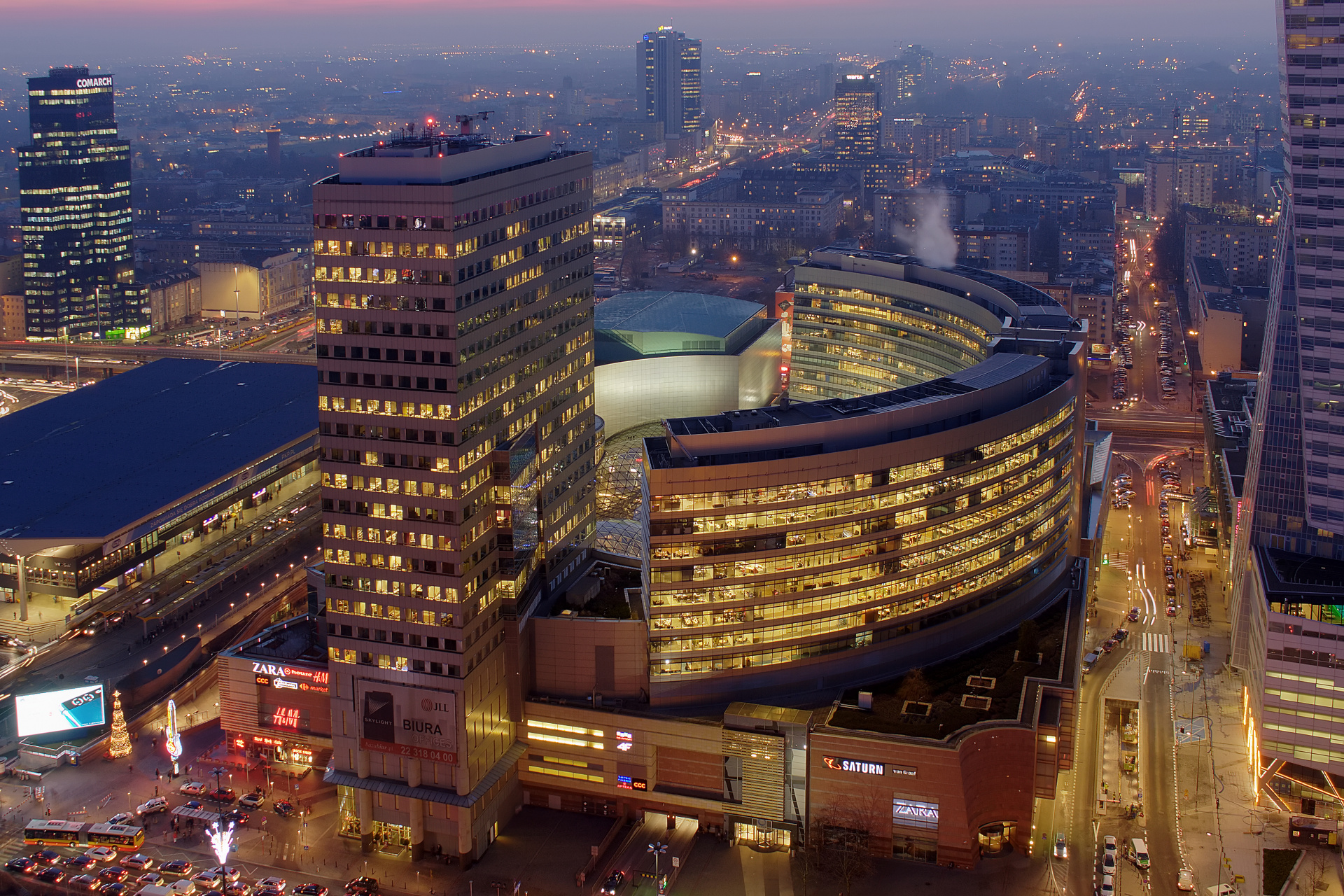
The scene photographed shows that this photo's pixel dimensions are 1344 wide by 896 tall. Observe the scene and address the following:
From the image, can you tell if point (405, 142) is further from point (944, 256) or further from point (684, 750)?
point (944, 256)

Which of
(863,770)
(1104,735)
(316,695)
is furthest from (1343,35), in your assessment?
(316,695)

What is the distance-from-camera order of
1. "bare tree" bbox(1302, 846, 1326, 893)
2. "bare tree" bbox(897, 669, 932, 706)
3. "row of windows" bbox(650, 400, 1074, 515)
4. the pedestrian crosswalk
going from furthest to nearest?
the pedestrian crosswalk → "bare tree" bbox(897, 669, 932, 706) → "row of windows" bbox(650, 400, 1074, 515) → "bare tree" bbox(1302, 846, 1326, 893)

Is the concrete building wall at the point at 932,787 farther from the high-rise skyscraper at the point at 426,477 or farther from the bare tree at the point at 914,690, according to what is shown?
the high-rise skyscraper at the point at 426,477

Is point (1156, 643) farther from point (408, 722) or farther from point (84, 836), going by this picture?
point (84, 836)

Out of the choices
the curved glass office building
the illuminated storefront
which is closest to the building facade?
the curved glass office building

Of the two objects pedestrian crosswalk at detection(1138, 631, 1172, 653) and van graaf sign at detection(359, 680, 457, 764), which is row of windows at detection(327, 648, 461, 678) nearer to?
van graaf sign at detection(359, 680, 457, 764)

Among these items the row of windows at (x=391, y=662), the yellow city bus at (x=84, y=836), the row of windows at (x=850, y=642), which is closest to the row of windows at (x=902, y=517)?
the row of windows at (x=850, y=642)

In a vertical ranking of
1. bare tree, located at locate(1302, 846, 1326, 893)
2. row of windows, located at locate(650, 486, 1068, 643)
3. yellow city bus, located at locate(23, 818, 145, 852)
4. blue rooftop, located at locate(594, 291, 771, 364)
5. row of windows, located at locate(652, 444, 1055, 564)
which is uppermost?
blue rooftop, located at locate(594, 291, 771, 364)
